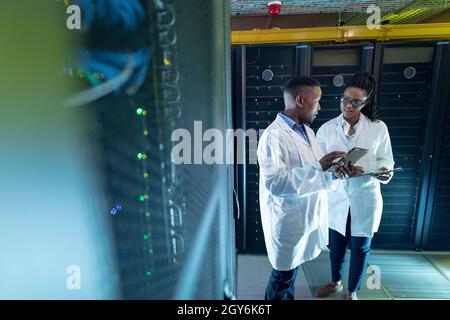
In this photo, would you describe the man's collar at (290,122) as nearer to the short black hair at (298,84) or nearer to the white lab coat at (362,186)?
the short black hair at (298,84)

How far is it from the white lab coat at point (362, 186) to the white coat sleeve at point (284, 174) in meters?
0.41

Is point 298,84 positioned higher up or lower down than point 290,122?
higher up

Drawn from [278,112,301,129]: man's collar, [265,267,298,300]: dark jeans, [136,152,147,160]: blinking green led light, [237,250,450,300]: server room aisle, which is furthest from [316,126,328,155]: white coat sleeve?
[136,152,147,160]: blinking green led light

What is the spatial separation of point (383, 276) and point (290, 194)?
1.18 meters

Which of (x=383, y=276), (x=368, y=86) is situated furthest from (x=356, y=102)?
(x=383, y=276)

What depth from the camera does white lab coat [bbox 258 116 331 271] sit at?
949mm

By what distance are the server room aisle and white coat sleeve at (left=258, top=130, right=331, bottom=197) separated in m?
0.70

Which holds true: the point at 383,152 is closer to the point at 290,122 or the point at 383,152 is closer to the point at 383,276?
the point at 290,122

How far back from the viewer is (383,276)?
1646 mm

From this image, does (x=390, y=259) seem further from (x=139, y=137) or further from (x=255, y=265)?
(x=139, y=137)

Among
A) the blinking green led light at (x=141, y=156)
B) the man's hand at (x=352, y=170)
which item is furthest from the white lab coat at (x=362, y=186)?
the blinking green led light at (x=141, y=156)

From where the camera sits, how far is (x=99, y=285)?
43cm

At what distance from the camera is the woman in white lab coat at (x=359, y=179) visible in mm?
1291
